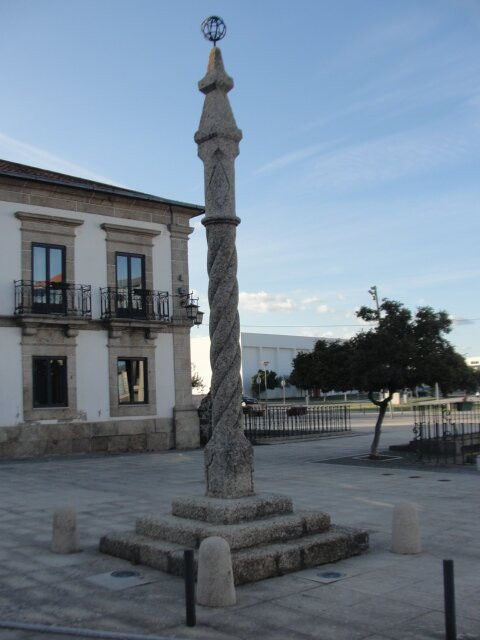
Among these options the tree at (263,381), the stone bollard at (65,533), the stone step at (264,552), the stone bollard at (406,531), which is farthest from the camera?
the tree at (263,381)

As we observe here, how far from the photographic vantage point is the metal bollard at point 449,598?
485cm

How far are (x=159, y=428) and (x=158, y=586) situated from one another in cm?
1671

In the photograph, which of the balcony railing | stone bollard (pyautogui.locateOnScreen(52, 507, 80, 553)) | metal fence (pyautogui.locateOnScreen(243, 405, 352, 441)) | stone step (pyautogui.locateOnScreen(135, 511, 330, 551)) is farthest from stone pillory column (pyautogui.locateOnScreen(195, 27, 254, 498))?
metal fence (pyautogui.locateOnScreen(243, 405, 352, 441))

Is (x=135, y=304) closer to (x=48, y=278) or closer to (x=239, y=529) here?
(x=48, y=278)

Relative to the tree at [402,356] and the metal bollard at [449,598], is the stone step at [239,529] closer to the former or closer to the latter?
the metal bollard at [449,598]

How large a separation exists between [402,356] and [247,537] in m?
11.1

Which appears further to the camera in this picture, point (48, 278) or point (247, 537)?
point (48, 278)

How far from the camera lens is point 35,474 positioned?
647 inches

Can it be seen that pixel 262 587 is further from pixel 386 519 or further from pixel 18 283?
pixel 18 283

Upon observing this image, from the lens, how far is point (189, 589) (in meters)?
5.37

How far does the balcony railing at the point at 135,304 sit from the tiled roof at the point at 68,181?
10.2 ft

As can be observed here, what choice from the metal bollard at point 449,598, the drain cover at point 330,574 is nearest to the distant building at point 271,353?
the drain cover at point 330,574

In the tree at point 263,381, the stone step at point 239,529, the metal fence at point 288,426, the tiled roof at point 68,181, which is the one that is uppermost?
the tiled roof at point 68,181

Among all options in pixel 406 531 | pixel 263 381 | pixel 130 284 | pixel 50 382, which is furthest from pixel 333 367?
pixel 263 381
